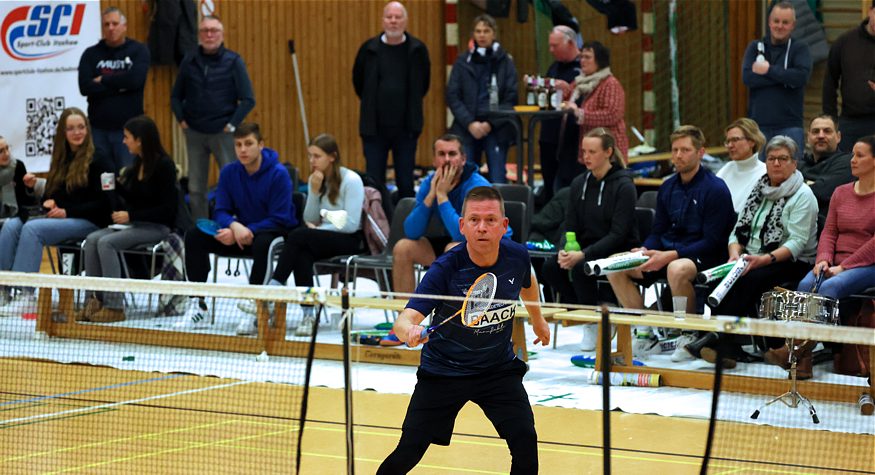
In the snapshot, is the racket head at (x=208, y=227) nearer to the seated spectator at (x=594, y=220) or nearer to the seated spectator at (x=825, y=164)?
the seated spectator at (x=594, y=220)

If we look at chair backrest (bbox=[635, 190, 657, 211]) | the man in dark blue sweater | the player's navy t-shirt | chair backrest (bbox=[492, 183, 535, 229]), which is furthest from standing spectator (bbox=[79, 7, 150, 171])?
the player's navy t-shirt

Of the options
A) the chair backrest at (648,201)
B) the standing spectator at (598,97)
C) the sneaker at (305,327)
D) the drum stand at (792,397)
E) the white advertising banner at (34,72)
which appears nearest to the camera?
the drum stand at (792,397)

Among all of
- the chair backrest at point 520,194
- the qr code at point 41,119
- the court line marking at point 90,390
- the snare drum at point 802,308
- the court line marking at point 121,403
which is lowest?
the court line marking at point 121,403

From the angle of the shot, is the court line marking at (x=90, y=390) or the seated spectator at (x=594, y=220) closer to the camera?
the court line marking at (x=90, y=390)

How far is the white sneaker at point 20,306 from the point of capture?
1118cm

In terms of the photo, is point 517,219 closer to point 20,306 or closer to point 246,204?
point 246,204

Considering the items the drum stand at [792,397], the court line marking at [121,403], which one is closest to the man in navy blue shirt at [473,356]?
the drum stand at [792,397]

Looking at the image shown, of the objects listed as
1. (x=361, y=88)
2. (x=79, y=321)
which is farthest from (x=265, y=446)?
(x=361, y=88)

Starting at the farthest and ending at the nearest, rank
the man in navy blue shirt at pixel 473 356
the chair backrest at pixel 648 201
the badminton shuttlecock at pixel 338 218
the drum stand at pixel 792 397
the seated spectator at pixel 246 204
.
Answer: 1. the seated spectator at pixel 246 204
2. the badminton shuttlecock at pixel 338 218
3. the chair backrest at pixel 648 201
4. the drum stand at pixel 792 397
5. the man in navy blue shirt at pixel 473 356

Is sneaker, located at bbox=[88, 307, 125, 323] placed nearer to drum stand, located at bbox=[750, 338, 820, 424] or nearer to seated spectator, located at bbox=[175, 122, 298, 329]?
seated spectator, located at bbox=[175, 122, 298, 329]

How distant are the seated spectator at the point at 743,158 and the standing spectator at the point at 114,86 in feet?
20.9

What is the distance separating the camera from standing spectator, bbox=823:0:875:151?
10688mm

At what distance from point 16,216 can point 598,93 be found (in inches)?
225

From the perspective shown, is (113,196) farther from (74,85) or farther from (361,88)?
(74,85)
